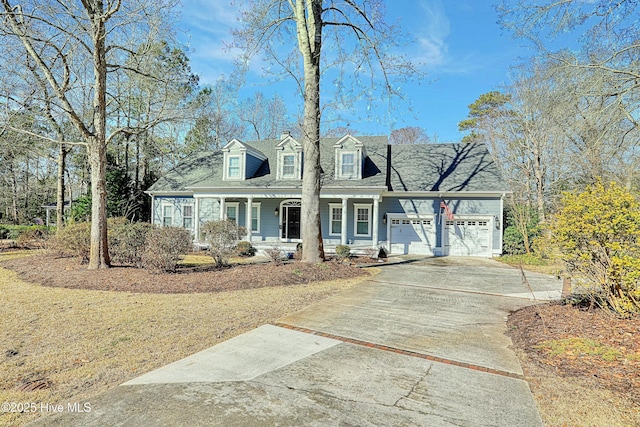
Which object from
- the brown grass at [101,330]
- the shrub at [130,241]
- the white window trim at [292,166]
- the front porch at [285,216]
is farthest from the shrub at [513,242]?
the shrub at [130,241]

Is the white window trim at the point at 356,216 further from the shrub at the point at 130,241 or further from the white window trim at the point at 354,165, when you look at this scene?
the shrub at the point at 130,241

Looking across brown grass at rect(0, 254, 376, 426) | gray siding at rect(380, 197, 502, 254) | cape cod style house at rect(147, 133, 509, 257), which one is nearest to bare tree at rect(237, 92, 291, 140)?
cape cod style house at rect(147, 133, 509, 257)

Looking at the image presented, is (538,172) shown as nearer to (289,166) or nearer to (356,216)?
(356,216)

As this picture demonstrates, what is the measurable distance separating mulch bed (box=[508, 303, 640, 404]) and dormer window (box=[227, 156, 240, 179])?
15.3 meters

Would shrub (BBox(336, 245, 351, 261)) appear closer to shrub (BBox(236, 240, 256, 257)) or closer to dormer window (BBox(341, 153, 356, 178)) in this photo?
shrub (BBox(236, 240, 256, 257))

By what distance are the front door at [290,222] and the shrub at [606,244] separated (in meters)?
13.9

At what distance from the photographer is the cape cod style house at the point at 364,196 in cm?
1597

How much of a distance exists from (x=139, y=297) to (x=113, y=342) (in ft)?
9.39

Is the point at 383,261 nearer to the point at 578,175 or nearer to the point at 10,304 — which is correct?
the point at 10,304

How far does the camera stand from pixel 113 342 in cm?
446

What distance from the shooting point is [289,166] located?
1805 cm

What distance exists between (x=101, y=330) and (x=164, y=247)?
14.6 feet

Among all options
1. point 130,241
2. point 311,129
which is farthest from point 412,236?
point 130,241

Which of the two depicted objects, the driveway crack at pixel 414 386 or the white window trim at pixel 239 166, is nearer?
the driveway crack at pixel 414 386
